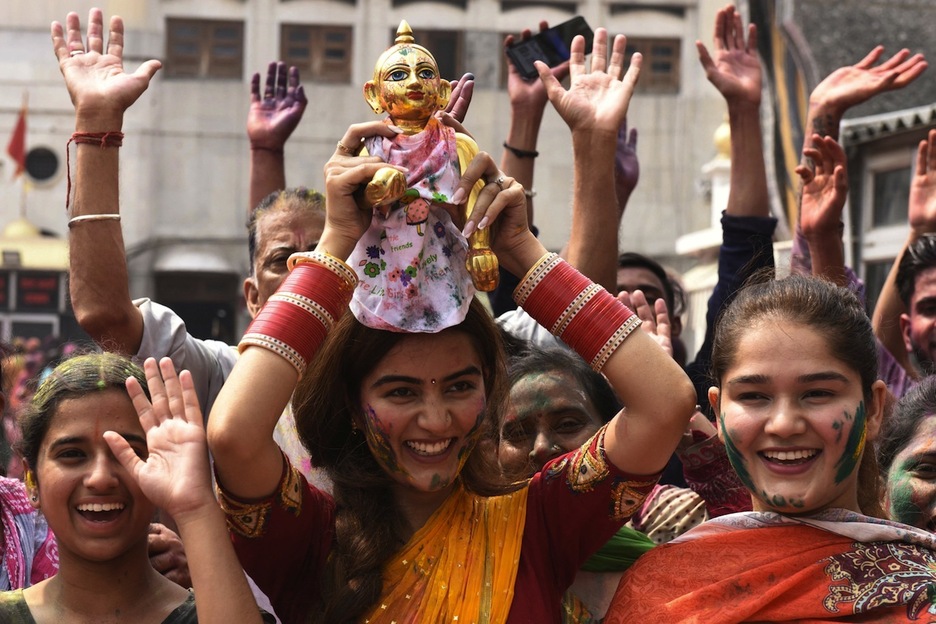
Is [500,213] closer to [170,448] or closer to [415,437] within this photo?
[415,437]

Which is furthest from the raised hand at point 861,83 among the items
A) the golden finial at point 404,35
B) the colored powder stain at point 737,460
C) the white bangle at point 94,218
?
the white bangle at point 94,218

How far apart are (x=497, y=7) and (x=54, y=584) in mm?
20378

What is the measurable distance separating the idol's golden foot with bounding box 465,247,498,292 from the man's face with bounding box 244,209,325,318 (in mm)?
1366

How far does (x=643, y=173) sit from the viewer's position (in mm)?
22375

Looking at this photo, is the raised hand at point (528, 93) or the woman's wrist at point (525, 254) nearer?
the woman's wrist at point (525, 254)

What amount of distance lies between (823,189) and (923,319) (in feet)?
1.77

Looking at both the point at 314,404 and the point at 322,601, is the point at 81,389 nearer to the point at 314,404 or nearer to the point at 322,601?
the point at 314,404

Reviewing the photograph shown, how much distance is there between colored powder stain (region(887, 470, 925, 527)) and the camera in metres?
3.37

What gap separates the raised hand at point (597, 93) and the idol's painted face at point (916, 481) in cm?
119

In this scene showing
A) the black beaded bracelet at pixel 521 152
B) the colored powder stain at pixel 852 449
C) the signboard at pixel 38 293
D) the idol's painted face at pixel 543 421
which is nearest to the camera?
the colored powder stain at pixel 852 449

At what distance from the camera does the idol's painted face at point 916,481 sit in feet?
11.0

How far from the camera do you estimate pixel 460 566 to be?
2.85m

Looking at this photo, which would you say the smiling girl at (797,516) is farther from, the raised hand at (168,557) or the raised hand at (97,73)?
the raised hand at (97,73)

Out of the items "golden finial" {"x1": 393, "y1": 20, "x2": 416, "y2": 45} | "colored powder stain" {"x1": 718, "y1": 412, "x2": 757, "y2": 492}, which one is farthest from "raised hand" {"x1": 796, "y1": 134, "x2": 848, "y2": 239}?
"golden finial" {"x1": 393, "y1": 20, "x2": 416, "y2": 45}
